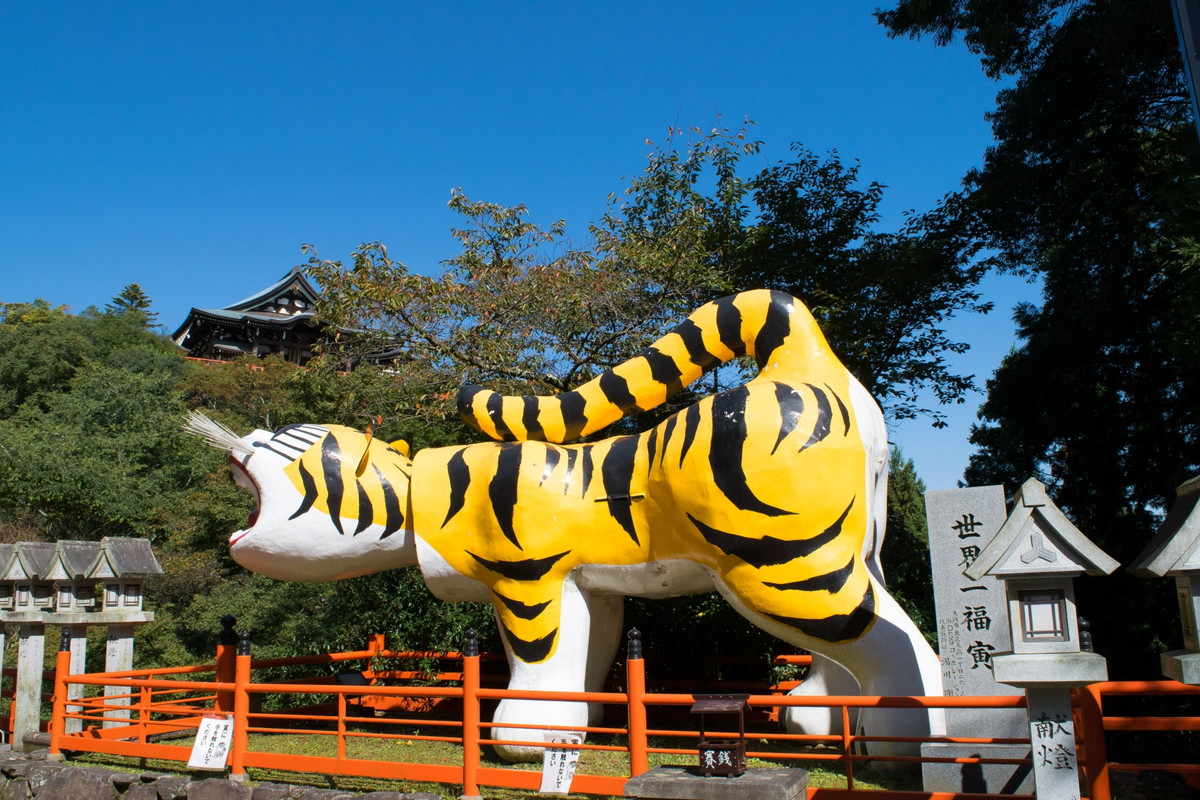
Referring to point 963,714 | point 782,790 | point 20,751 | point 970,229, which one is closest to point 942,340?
point 970,229

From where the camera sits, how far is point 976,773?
5.07 m

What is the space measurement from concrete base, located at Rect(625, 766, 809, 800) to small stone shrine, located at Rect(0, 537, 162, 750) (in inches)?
230

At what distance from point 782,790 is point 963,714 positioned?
2.07m

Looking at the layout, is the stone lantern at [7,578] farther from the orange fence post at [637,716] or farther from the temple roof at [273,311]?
the temple roof at [273,311]

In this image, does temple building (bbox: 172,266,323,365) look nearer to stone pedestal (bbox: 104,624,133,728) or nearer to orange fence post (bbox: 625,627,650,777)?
stone pedestal (bbox: 104,624,133,728)

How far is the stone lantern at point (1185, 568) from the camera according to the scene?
337 cm

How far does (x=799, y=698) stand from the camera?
4465 mm

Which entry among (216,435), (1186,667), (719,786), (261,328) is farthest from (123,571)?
(261,328)

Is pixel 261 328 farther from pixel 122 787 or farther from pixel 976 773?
pixel 976 773

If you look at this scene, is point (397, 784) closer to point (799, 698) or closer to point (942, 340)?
point (799, 698)

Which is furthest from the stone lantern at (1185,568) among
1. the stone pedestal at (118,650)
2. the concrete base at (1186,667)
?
the stone pedestal at (118,650)

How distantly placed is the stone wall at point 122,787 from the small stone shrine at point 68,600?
0.56m

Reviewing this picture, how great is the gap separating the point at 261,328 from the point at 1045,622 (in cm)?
2945

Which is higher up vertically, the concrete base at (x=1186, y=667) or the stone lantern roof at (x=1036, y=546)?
the stone lantern roof at (x=1036, y=546)
